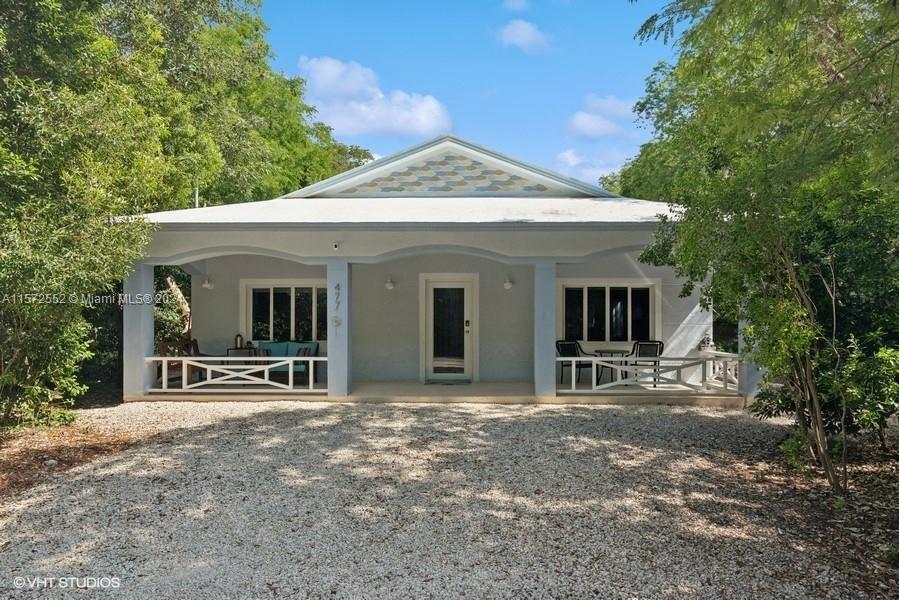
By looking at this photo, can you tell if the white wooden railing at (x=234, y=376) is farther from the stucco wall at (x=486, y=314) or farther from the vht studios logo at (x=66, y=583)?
the vht studios logo at (x=66, y=583)

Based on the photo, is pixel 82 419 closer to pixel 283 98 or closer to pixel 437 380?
pixel 437 380

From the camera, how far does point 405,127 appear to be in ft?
195

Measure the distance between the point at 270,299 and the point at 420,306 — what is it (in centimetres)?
344

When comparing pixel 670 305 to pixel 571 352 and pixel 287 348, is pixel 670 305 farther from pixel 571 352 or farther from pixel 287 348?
pixel 287 348

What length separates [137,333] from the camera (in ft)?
35.3

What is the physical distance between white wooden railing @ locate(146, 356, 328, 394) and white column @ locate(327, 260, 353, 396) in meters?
0.26

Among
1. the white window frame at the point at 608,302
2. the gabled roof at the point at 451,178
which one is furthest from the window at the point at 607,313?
the gabled roof at the point at 451,178

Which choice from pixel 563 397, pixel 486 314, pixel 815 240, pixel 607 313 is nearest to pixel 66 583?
pixel 815 240

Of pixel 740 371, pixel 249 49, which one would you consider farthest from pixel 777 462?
pixel 249 49

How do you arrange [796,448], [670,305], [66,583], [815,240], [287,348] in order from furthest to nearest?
[287,348] < [670,305] < [796,448] < [815,240] < [66,583]

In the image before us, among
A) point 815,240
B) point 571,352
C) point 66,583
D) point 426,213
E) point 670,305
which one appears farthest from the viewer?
point 670,305

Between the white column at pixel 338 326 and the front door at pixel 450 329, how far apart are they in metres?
2.47

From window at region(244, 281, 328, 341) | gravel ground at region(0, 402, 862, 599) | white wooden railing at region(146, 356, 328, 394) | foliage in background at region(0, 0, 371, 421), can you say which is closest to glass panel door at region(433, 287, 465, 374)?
white wooden railing at region(146, 356, 328, 394)

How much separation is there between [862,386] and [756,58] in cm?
613
